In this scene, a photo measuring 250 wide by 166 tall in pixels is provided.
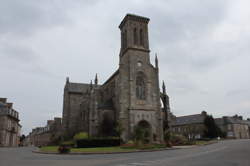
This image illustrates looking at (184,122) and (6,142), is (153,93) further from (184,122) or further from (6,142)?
(184,122)

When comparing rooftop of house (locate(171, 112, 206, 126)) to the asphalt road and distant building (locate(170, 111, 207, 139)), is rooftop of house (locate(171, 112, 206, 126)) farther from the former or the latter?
the asphalt road

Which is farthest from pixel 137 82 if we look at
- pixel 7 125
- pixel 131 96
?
pixel 7 125

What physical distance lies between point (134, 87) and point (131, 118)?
557 centimetres

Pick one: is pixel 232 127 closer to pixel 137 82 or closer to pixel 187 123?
pixel 187 123

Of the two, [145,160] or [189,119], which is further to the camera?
[189,119]

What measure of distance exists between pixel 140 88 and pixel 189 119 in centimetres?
4466

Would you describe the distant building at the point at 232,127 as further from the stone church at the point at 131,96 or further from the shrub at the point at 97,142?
the shrub at the point at 97,142

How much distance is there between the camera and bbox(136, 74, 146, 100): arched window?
3774 cm

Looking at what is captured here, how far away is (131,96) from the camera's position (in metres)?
36.5

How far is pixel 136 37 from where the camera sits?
134 feet

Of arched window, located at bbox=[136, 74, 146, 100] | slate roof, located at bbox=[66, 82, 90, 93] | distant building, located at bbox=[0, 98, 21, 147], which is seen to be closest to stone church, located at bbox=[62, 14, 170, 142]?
arched window, located at bbox=[136, 74, 146, 100]

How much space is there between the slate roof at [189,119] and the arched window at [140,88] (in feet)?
130

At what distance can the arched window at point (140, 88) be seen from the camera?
3774cm

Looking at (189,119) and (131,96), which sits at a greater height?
(131,96)
